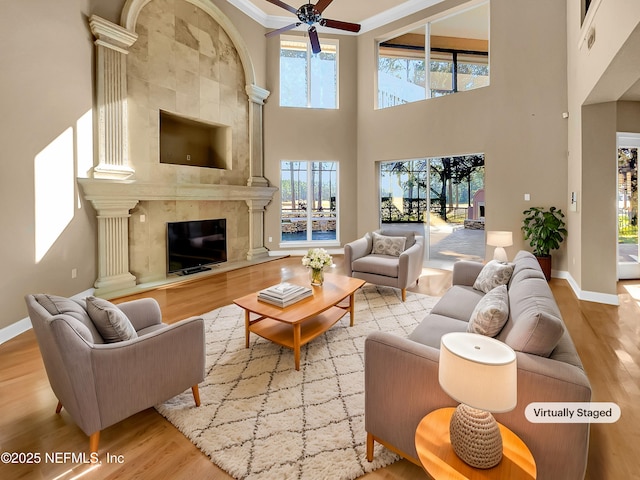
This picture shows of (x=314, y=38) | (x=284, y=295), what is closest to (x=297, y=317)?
(x=284, y=295)

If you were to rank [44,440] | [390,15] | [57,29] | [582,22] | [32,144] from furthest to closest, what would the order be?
1. [390,15]
2. [582,22]
3. [57,29]
4. [32,144]
5. [44,440]

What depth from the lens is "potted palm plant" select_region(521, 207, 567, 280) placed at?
16.8 ft

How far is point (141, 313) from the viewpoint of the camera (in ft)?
8.06

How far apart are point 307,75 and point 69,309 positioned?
24.2 feet

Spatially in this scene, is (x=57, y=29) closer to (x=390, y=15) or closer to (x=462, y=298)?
(x=462, y=298)

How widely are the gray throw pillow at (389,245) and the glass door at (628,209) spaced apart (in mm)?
3665

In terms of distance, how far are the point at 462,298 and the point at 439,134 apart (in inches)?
179

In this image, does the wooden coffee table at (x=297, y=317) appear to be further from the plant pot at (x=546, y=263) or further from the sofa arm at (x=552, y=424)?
the plant pot at (x=546, y=263)

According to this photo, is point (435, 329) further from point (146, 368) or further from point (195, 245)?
point (195, 245)

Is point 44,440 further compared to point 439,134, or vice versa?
point 439,134

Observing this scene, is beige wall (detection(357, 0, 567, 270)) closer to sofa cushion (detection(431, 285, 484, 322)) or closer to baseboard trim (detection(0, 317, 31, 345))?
sofa cushion (detection(431, 285, 484, 322))

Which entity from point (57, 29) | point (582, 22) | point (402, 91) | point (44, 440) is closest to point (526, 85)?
point (582, 22)

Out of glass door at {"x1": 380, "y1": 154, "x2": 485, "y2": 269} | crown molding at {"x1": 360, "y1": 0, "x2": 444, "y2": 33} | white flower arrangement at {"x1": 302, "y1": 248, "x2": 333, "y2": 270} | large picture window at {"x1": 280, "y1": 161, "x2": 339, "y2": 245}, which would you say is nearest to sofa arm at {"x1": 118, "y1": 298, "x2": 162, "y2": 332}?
white flower arrangement at {"x1": 302, "y1": 248, "x2": 333, "y2": 270}

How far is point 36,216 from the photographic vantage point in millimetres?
3559
